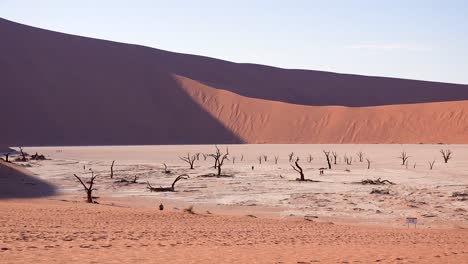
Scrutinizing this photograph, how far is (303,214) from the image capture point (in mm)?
19516

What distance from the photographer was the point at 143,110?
88.8 m

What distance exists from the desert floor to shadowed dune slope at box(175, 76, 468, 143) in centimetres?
4920

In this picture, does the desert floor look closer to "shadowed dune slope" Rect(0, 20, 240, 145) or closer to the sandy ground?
the sandy ground

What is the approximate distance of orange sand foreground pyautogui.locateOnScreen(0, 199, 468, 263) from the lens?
35.7ft

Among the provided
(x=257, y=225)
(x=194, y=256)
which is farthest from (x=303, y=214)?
(x=194, y=256)

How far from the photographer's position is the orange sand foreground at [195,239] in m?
10.9

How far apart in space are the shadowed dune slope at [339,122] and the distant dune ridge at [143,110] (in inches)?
4.9

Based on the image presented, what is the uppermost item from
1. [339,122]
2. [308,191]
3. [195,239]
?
[339,122]

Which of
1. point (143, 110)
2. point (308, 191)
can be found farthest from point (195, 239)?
point (143, 110)

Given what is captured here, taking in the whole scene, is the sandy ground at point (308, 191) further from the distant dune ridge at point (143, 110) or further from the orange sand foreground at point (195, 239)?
the distant dune ridge at point (143, 110)

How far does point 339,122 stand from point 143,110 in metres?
26.0

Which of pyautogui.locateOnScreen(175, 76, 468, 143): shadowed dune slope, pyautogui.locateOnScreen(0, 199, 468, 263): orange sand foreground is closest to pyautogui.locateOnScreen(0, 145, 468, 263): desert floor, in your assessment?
pyautogui.locateOnScreen(0, 199, 468, 263): orange sand foreground

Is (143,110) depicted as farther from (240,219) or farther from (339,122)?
(240,219)

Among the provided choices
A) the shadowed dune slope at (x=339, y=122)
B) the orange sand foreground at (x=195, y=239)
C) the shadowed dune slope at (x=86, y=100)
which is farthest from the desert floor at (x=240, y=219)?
the shadowed dune slope at (x=339, y=122)
